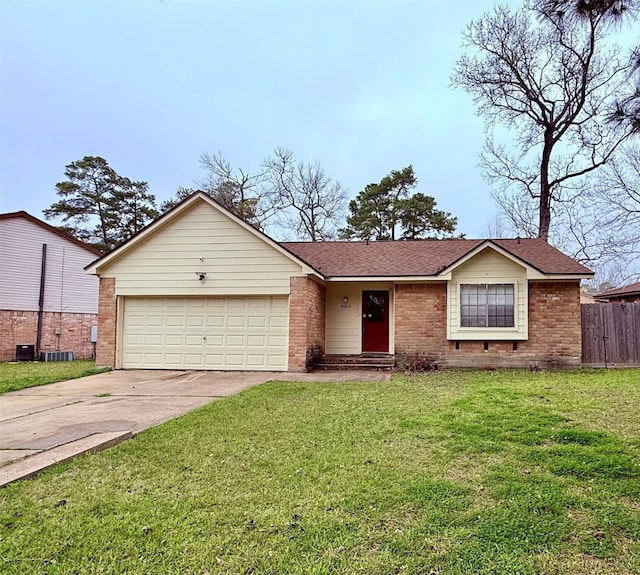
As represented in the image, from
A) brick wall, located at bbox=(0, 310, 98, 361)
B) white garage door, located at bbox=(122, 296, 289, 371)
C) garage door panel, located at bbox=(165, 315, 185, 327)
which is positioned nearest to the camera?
white garage door, located at bbox=(122, 296, 289, 371)

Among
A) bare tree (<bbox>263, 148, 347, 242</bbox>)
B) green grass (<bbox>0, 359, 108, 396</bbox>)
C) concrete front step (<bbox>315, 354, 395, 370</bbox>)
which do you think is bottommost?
green grass (<bbox>0, 359, 108, 396</bbox>)

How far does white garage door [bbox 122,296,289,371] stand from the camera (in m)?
12.4

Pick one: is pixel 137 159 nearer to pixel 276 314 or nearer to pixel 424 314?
pixel 276 314

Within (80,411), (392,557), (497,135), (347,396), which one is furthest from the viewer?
(497,135)

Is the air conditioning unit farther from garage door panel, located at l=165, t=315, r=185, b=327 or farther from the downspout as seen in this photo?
garage door panel, located at l=165, t=315, r=185, b=327

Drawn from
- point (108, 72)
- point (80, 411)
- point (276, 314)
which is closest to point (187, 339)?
point (276, 314)

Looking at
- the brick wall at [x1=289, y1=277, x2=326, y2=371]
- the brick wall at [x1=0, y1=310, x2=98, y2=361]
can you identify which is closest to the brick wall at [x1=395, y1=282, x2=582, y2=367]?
the brick wall at [x1=289, y1=277, x2=326, y2=371]

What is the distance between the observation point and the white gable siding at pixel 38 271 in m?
16.9

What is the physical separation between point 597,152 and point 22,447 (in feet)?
78.6

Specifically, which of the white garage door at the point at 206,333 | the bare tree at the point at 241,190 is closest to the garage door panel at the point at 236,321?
the white garage door at the point at 206,333

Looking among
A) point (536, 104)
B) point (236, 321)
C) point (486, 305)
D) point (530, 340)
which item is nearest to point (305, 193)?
point (536, 104)

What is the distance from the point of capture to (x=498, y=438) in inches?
205

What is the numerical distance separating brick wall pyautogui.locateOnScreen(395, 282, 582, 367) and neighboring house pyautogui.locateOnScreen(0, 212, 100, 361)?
14.6m

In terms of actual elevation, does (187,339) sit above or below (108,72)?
below
